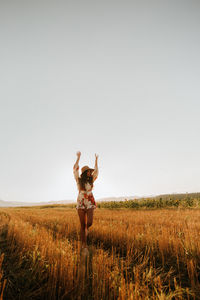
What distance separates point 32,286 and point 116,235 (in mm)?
3254

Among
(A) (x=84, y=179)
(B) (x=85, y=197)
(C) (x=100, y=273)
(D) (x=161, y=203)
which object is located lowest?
(D) (x=161, y=203)

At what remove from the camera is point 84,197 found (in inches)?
Answer: 193

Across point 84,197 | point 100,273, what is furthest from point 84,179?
point 100,273

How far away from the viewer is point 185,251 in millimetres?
4008

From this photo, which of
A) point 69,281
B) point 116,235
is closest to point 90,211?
point 116,235

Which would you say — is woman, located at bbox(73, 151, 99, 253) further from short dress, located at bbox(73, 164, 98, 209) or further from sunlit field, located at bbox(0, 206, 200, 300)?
sunlit field, located at bbox(0, 206, 200, 300)

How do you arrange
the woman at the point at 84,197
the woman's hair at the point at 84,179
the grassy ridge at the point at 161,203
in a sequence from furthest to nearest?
the grassy ridge at the point at 161,203 < the woman's hair at the point at 84,179 < the woman at the point at 84,197

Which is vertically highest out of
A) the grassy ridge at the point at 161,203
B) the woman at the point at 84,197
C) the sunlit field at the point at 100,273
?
the woman at the point at 84,197

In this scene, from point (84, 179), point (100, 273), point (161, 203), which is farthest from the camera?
point (161, 203)

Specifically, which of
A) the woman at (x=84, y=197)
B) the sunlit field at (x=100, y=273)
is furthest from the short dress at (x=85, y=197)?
the sunlit field at (x=100, y=273)

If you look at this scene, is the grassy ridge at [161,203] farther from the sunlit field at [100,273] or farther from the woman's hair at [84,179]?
the woman's hair at [84,179]

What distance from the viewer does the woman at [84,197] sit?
484 centimetres

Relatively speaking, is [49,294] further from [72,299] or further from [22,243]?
[22,243]

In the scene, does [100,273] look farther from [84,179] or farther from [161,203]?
[161,203]
